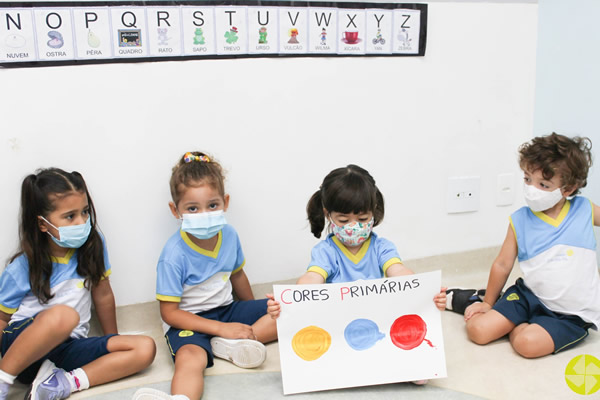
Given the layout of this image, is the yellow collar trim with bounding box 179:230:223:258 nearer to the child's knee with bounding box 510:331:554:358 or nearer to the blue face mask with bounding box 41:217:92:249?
the blue face mask with bounding box 41:217:92:249

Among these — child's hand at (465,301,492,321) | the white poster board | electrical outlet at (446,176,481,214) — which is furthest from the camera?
electrical outlet at (446,176,481,214)

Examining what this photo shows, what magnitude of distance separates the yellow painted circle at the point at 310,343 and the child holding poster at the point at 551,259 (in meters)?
0.47

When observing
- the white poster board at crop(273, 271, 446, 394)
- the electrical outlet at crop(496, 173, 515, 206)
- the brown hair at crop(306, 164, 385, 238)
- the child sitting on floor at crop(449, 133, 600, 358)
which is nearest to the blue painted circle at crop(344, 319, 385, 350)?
Answer: the white poster board at crop(273, 271, 446, 394)

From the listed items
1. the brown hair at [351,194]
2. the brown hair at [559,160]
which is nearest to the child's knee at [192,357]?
the brown hair at [351,194]

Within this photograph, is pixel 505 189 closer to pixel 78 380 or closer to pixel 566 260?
pixel 566 260

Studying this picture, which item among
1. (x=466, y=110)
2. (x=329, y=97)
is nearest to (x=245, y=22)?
(x=329, y=97)

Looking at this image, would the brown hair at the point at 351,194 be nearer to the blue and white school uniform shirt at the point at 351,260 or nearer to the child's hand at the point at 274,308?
the blue and white school uniform shirt at the point at 351,260

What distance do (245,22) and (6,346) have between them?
3.22ft

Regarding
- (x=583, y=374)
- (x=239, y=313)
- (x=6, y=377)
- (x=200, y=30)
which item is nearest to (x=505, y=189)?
(x=583, y=374)

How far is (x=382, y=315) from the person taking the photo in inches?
52.4

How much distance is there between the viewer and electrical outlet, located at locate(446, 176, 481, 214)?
76.6 inches

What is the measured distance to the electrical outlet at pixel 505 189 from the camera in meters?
2.01

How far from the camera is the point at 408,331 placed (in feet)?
4.38

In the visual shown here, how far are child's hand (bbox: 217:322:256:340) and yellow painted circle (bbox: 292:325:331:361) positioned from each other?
0.71 feet
